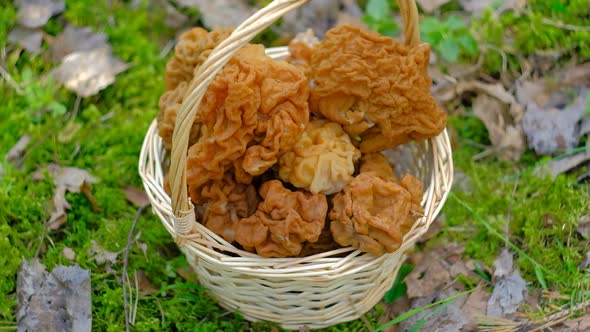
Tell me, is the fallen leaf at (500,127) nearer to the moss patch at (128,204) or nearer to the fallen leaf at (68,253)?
the moss patch at (128,204)

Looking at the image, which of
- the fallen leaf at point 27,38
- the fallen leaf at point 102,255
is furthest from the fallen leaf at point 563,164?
the fallen leaf at point 27,38

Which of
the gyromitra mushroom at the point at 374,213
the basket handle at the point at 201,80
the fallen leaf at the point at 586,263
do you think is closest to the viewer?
the basket handle at the point at 201,80

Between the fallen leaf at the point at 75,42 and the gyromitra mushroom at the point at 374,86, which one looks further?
the fallen leaf at the point at 75,42

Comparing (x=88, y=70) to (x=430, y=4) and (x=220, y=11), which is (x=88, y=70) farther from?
(x=430, y=4)

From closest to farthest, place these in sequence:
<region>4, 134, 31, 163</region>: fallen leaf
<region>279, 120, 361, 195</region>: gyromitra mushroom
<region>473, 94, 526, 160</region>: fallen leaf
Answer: <region>279, 120, 361, 195</region>: gyromitra mushroom → <region>4, 134, 31, 163</region>: fallen leaf → <region>473, 94, 526, 160</region>: fallen leaf

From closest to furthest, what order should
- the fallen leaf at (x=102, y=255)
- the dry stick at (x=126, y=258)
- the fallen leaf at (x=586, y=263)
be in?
the dry stick at (x=126, y=258)
the fallen leaf at (x=586, y=263)
the fallen leaf at (x=102, y=255)

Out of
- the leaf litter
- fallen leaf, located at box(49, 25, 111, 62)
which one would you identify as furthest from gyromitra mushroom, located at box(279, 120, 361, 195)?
fallen leaf, located at box(49, 25, 111, 62)

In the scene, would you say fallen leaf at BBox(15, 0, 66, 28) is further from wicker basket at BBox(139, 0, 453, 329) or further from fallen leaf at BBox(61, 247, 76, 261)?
fallen leaf at BBox(61, 247, 76, 261)

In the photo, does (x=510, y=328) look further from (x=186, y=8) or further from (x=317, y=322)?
(x=186, y=8)
